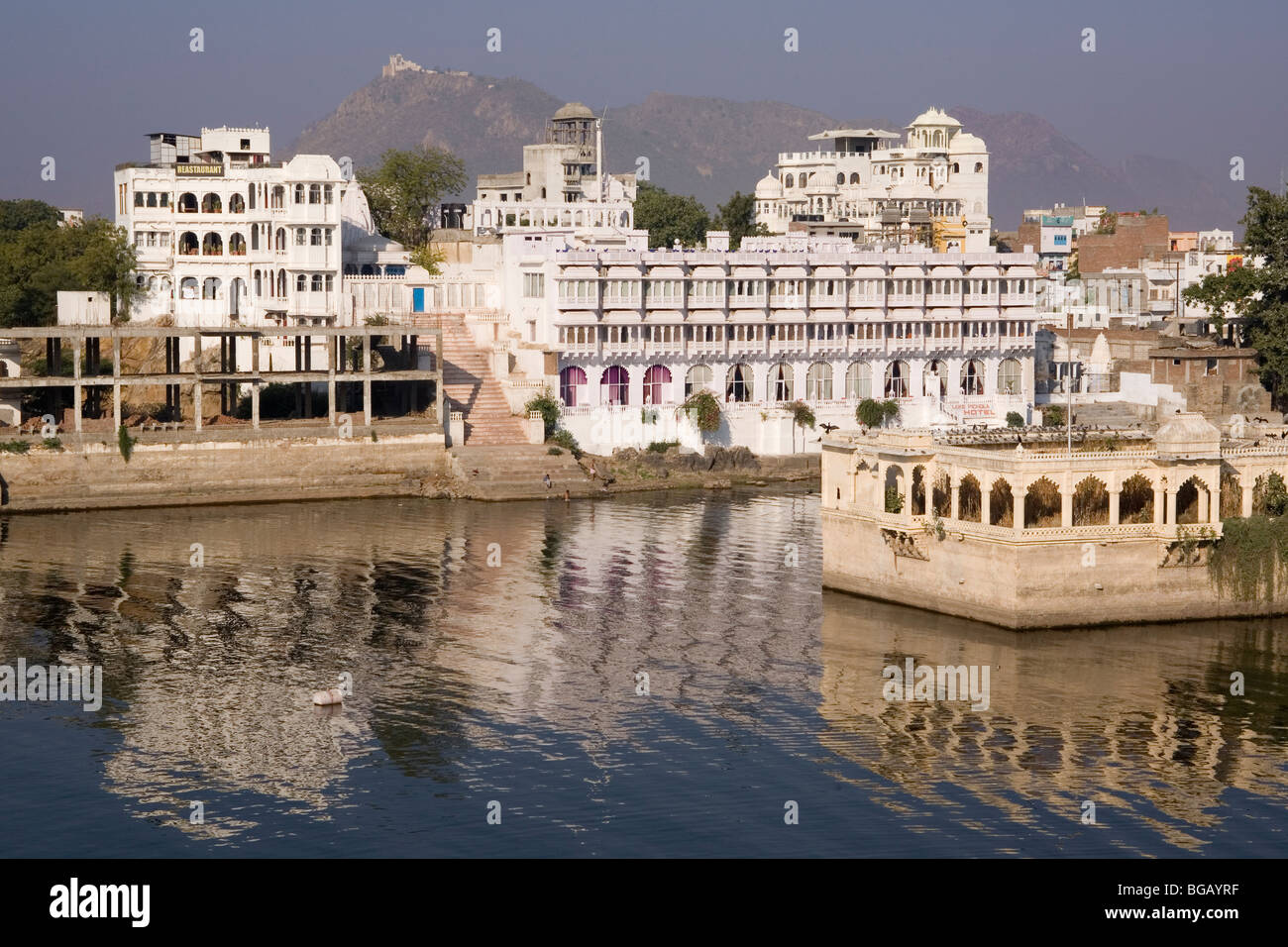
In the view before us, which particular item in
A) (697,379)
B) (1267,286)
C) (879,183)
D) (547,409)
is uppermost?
(879,183)

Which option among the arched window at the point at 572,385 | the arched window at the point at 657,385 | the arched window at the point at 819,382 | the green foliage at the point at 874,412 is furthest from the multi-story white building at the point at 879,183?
the arched window at the point at 572,385

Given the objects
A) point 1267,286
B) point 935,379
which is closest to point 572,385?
point 935,379

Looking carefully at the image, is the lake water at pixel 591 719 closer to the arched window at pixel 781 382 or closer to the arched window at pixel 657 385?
the arched window at pixel 657 385

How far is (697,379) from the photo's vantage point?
10550cm

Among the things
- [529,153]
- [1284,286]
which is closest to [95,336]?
[1284,286]

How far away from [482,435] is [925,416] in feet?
93.1

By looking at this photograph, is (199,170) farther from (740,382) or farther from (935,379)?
(935,379)

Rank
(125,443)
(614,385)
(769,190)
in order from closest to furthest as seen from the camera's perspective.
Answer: (125,443), (614,385), (769,190)

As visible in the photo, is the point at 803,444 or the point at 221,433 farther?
the point at 803,444

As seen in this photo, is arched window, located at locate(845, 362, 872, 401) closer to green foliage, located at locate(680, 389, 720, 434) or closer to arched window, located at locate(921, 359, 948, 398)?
arched window, located at locate(921, 359, 948, 398)

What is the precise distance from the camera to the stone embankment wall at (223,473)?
87.7 metres

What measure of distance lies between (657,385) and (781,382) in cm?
793
